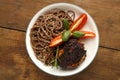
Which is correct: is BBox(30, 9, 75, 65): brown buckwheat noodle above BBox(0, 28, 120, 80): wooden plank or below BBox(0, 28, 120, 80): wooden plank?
above

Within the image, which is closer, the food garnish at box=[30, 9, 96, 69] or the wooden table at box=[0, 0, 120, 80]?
the food garnish at box=[30, 9, 96, 69]

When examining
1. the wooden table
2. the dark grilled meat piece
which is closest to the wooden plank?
the wooden table

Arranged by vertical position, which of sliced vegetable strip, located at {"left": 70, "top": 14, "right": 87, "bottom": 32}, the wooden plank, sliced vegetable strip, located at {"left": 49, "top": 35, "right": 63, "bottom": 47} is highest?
sliced vegetable strip, located at {"left": 70, "top": 14, "right": 87, "bottom": 32}

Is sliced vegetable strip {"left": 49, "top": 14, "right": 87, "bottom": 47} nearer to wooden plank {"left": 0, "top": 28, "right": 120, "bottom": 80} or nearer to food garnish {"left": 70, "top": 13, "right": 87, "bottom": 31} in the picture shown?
food garnish {"left": 70, "top": 13, "right": 87, "bottom": 31}

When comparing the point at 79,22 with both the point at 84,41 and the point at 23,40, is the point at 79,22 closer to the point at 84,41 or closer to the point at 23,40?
the point at 84,41

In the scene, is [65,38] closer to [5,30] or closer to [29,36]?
[29,36]

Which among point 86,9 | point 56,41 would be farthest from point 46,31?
point 86,9

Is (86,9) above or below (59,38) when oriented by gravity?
above
